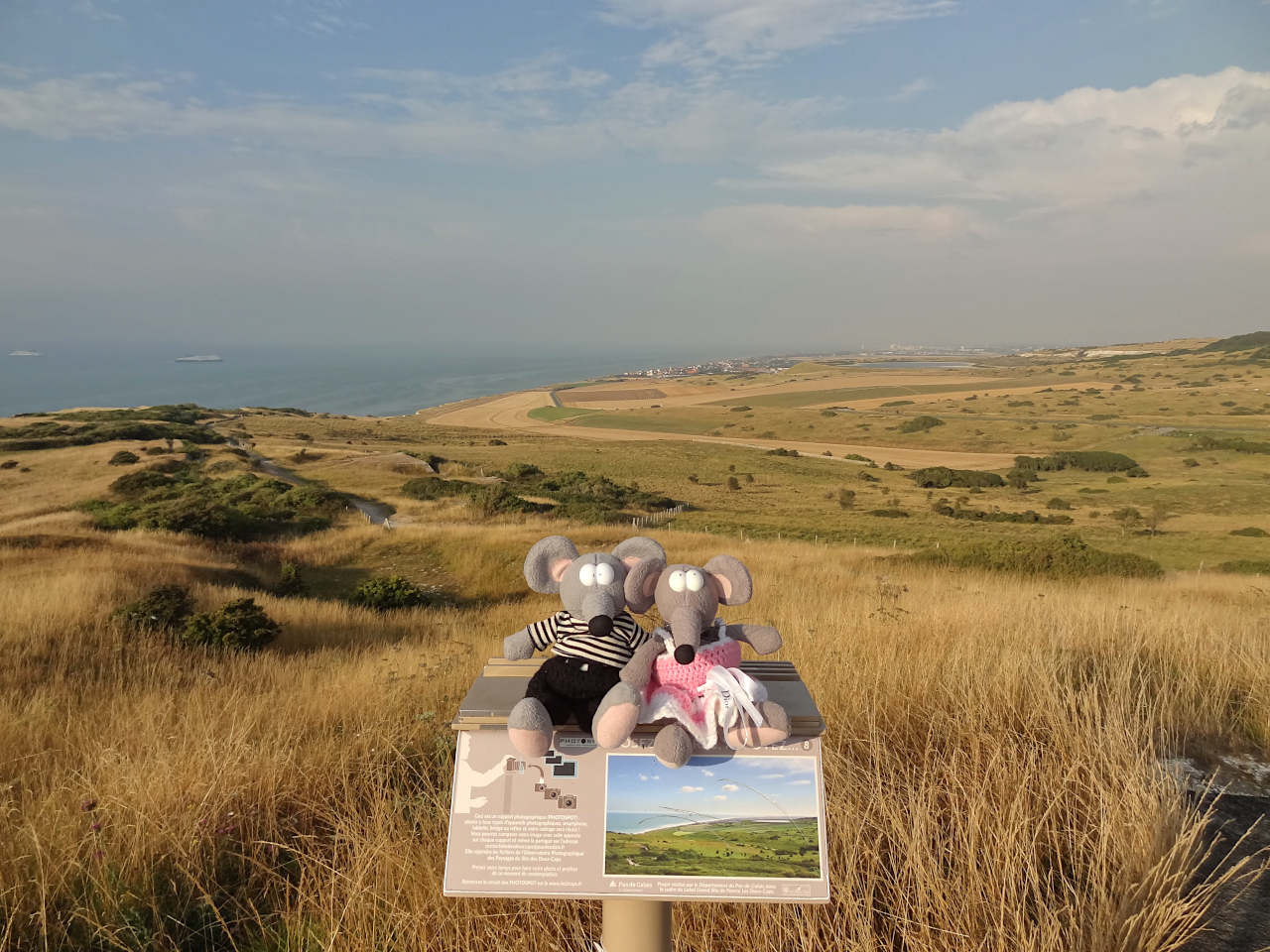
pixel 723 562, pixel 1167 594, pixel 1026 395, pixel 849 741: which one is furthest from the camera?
pixel 1026 395

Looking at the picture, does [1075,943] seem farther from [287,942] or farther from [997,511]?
[997,511]

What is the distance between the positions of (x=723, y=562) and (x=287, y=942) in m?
2.21

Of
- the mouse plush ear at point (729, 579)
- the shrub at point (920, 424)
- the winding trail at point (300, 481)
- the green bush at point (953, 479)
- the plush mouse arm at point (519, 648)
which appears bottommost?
the green bush at point (953, 479)

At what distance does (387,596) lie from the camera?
44.2ft

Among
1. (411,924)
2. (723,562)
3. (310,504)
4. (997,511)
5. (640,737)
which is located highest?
(723,562)

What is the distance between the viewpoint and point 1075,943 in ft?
8.34

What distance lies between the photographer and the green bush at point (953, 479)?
54344 millimetres

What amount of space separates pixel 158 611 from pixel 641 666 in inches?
346

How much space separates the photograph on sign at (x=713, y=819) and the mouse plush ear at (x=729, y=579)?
0.53 m

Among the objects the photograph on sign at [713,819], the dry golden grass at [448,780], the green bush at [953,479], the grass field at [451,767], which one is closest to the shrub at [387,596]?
the grass field at [451,767]

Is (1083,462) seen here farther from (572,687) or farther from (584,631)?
(572,687)

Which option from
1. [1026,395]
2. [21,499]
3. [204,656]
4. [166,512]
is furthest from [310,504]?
[1026,395]

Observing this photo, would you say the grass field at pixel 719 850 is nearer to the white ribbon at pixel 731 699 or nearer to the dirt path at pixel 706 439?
the white ribbon at pixel 731 699

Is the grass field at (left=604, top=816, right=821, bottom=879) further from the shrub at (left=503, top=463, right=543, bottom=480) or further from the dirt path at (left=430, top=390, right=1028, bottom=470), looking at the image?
the dirt path at (left=430, top=390, right=1028, bottom=470)
